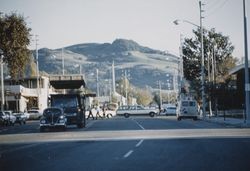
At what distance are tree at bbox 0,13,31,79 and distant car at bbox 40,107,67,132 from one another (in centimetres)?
1218

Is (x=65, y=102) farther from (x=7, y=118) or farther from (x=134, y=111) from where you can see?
(x=134, y=111)

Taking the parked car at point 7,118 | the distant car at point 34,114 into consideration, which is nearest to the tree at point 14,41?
the parked car at point 7,118

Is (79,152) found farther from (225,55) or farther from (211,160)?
(225,55)

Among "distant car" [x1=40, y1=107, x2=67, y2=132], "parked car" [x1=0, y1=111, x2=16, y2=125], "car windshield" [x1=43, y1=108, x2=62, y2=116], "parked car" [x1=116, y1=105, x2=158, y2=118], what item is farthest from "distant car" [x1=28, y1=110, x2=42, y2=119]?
"car windshield" [x1=43, y1=108, x2=62, y2=116]

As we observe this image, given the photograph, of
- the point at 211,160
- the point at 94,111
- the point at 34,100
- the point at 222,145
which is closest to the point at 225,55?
the point at 94,111

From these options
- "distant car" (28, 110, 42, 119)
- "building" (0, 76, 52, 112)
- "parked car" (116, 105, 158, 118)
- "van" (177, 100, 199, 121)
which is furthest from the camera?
"building" (0, 76, 52, 112)

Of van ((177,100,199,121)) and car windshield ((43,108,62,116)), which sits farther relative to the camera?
van ((177,100,199,121))

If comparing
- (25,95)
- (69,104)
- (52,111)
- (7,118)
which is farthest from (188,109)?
(25,95)

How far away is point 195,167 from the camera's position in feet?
45.6

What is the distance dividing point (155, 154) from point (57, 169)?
15.3 feet

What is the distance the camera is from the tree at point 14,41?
48.7 metres

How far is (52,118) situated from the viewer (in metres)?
38.2

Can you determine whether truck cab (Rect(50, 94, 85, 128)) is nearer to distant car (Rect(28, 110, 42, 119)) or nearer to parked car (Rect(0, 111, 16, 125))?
parked car (Rect(0, 111, 16, 125))

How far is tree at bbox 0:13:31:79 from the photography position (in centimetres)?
4866
